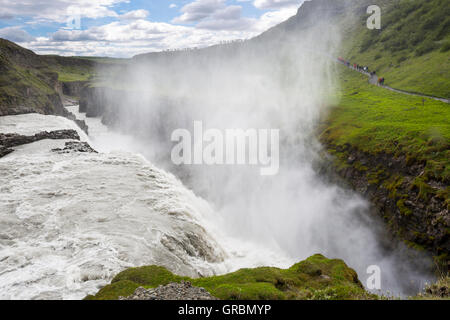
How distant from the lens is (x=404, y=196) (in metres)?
28.7

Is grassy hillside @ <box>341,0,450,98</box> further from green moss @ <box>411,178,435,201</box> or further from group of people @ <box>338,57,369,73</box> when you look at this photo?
green moss @ <box>411,178,435,201</box>

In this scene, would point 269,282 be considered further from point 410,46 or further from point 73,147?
point 410,46

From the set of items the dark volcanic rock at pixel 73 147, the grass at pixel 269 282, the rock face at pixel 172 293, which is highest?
the dark volcanic rock at pixel 73 147

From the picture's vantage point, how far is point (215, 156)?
68062 mm

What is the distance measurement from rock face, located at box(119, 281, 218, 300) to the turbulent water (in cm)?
553

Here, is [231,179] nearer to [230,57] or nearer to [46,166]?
[46,166]

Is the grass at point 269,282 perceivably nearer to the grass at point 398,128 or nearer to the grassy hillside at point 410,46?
the grass at point 398,128

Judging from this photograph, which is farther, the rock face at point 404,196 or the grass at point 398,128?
the grass at point 398,128

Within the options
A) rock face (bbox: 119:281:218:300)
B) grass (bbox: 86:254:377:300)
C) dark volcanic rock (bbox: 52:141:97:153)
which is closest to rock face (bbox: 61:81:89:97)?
dark volcanic rock (bbox: 52:141:97:153)

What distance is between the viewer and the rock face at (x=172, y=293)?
12406 millimetres

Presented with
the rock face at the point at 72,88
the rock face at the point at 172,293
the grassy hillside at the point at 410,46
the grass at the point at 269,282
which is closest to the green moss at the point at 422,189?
the grass at the point at 269,282

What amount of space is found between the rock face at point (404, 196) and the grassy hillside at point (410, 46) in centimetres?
3806

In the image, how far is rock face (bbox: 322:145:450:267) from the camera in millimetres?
24547

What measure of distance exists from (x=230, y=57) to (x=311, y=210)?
568 ft
